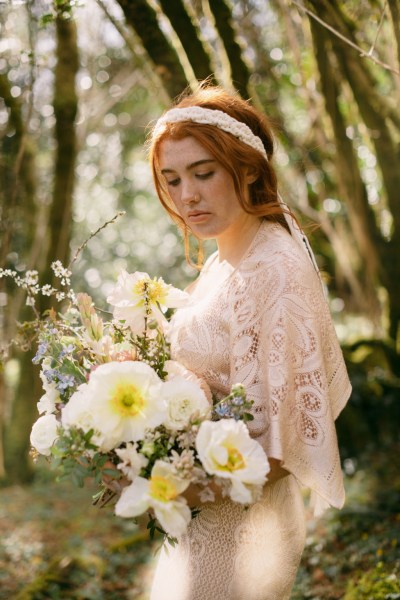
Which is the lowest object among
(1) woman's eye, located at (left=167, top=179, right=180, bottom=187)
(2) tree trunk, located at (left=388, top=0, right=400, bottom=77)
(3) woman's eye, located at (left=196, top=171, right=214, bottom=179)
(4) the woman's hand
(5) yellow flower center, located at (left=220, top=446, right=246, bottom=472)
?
(4) the woman's hand

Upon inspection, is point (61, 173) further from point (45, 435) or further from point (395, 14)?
point (45, 435)

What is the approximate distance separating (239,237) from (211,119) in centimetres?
42

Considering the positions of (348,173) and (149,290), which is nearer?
(149,290)

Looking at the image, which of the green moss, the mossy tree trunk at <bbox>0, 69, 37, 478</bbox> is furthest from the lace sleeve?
the mossy tree trunk at <bbox>0, 69, 37, 478</bbox>

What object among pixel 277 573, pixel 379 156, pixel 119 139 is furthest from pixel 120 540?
pixel 119 139

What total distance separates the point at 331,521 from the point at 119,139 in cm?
1051

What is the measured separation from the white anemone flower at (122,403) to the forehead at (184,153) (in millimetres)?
789

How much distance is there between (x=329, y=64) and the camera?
5.69 metres

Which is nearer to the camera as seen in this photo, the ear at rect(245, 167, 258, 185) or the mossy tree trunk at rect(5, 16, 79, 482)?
the ear at rect(245, 167, 258, 185)

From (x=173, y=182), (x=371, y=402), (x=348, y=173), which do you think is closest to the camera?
(x=173, y=182)

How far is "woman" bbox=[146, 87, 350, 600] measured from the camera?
6.02 feet

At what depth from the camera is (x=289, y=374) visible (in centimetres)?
182

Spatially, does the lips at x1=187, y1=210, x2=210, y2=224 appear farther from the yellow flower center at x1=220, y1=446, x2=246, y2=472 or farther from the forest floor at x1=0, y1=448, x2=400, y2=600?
the forest floor at x1=0, y1=448, x2=400, y2=600

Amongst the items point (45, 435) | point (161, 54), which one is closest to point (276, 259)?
point (45, 435)
